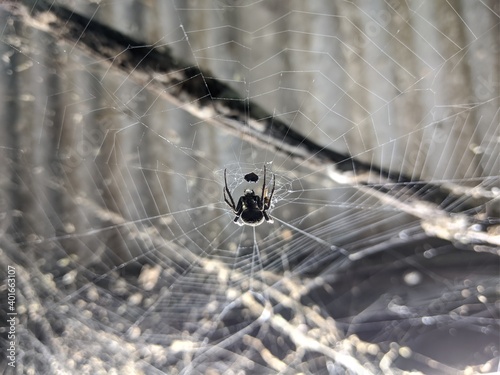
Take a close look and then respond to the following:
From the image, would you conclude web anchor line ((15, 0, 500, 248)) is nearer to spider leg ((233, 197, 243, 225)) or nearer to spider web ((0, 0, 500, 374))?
spider web ((0, 0, 500, 374))

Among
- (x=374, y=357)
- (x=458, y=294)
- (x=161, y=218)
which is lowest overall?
(x=374, y=357)

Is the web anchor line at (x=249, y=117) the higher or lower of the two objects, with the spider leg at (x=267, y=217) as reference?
higher

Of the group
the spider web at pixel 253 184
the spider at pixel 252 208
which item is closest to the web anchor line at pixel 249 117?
the spider web at pixel 253 184

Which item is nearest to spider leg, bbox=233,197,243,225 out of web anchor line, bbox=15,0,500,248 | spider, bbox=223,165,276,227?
spider, bbox=223,165,276,227

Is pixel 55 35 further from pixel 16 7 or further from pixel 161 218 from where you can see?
pixel 161 218

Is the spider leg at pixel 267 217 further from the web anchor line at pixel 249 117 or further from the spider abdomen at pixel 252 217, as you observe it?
the web anchor line at pixel 249 117

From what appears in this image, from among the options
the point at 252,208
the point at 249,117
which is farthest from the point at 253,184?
the point at 249,117

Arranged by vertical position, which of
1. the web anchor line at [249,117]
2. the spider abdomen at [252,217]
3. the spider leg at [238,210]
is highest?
the web anchor line at [249,117]

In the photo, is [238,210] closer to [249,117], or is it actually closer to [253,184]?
[253,184]

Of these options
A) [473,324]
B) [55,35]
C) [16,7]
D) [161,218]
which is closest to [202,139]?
[161,218]
